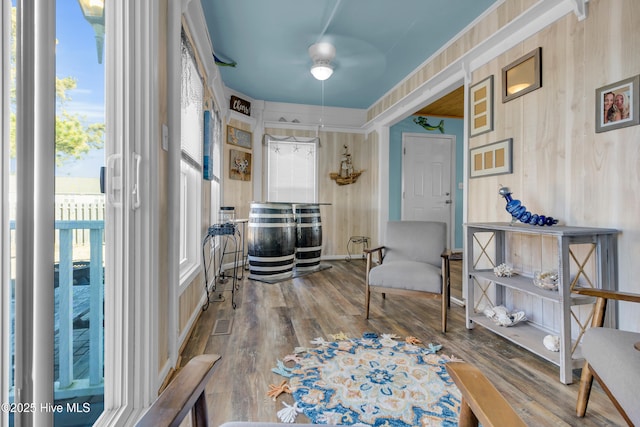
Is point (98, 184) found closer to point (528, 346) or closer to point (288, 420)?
point (288, 420)

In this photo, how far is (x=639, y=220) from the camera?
1425 mm

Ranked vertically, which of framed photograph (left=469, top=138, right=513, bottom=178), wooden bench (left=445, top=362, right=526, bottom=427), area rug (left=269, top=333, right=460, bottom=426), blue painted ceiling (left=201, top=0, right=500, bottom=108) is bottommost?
area rug (left=269, top=333, right=460, bottom=426)

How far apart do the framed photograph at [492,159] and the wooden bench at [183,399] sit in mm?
2300

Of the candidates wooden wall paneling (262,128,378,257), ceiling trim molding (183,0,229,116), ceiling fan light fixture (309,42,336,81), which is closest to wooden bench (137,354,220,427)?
ceiling trim molding (183,0,229,116)

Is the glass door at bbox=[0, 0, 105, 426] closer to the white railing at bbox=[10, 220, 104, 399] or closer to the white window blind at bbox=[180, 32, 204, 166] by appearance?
the white railing at bbox=[10, 220, 104, 399]

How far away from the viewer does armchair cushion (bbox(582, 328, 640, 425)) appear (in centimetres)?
84

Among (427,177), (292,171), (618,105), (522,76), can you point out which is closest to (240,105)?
(292,171)

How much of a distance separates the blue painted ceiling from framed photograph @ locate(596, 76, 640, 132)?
3.83 feet

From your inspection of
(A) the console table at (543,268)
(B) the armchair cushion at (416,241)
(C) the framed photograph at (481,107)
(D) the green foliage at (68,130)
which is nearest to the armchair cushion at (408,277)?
(B) the armchair cushion at (416,241)

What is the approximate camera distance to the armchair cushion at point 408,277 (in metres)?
2.03

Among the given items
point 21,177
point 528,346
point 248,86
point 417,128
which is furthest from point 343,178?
point 21,177

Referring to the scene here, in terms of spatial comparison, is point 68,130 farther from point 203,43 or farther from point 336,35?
point 336,35

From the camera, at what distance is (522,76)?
80.0 inches

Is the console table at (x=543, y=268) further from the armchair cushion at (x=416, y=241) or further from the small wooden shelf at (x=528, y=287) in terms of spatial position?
the armchair cushion at (x=416, y=241)
